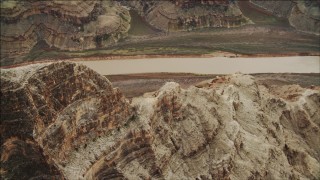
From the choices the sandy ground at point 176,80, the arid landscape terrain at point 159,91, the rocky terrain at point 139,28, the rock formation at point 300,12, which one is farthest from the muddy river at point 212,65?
the rock formation at point 300,12

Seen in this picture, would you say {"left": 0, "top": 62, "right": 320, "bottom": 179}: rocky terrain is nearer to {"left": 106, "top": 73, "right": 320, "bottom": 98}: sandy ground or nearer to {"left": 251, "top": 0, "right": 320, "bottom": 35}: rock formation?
{"left": 106, "top": 73, "right": 320, "bottom": 98}: sandy ground

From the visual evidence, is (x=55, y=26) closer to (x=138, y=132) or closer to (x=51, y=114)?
(x=138, y=132)

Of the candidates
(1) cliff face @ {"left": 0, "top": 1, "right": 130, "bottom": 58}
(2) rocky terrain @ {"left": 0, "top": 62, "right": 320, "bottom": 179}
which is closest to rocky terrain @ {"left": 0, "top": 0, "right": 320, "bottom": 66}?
(1) cliff face @ {"left": 0, "top": 1, "right": 130, "bottom": 58}

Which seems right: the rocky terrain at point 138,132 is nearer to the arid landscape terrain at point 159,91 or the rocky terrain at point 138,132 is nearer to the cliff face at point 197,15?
the arid landscape terrain at point 159,91

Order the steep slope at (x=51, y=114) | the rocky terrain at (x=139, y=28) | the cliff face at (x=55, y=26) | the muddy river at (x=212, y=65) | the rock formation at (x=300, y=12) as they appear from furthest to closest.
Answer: the rock formation at (x=300, y=12) < the cliff face at (x=55, y=26) < the rocky terrain at (x=139, y=28) < the muddy river at (x=212, y=65) < the steep slope at (x=51, y=114)

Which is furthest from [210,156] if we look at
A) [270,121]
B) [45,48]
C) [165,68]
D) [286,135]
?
[45,48]

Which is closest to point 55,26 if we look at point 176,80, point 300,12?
point 176,80

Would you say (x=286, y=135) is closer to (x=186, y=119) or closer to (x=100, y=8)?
(x=186, y=119)
